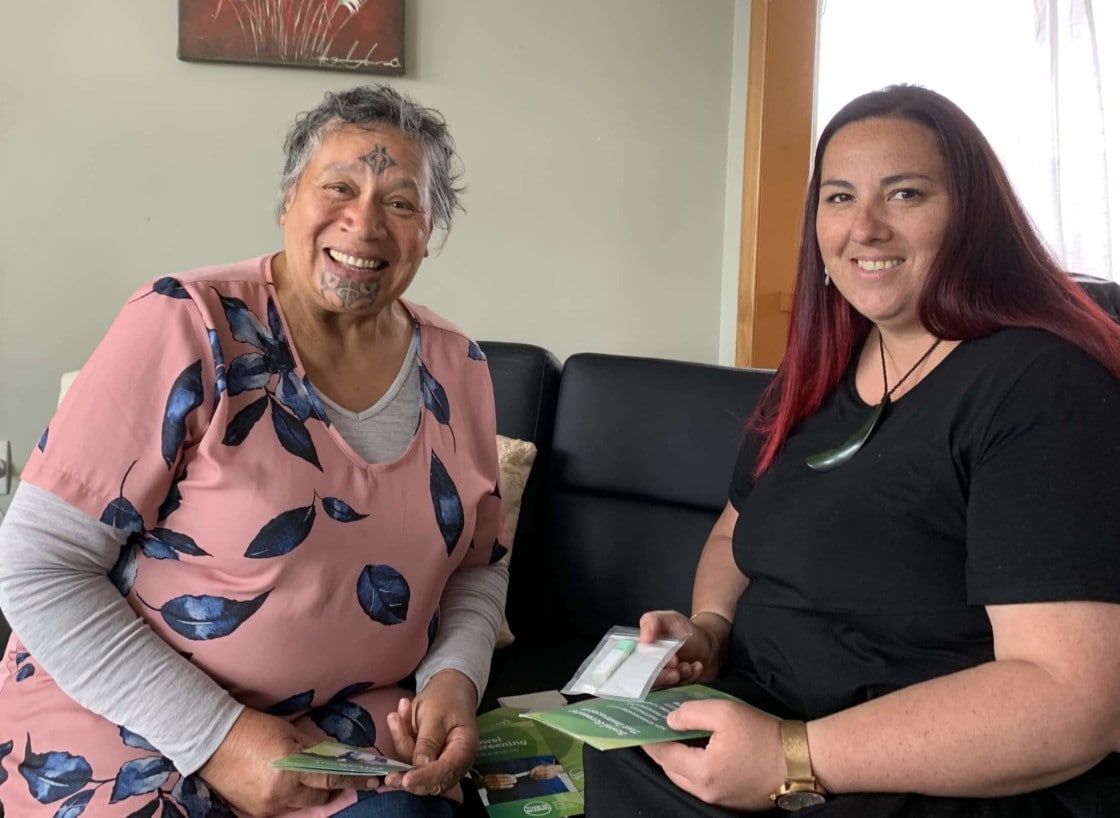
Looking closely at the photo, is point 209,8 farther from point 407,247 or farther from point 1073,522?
point 1073,522

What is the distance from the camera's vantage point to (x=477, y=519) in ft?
4.48

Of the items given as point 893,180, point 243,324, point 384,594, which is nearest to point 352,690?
point 384,594

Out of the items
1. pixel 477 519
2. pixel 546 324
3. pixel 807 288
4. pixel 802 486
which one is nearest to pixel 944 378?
pixel 802 486

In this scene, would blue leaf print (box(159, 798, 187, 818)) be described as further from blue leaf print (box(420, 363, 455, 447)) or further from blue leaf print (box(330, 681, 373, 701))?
blue leaf print (box(420, 363, 455, 447))

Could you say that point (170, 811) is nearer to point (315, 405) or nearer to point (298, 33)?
point (315, 405)

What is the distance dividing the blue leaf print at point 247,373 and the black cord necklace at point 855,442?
68cm

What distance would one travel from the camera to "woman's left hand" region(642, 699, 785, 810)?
0.92 metres

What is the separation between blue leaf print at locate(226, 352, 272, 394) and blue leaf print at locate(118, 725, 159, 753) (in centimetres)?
40

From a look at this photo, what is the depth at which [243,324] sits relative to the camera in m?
1.14

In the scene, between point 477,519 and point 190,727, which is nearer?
point 190,727

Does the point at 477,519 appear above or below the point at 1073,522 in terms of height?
below

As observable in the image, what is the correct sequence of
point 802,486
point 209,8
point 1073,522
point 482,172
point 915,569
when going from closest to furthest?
1. point 1073,522
2. point 915,569
3. point 802,486
4. point 209,8
5. point 482,172

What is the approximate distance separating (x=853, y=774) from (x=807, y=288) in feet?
2.21

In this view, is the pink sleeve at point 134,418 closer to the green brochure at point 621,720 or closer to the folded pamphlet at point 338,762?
the folded pamphlet at point 338,762
